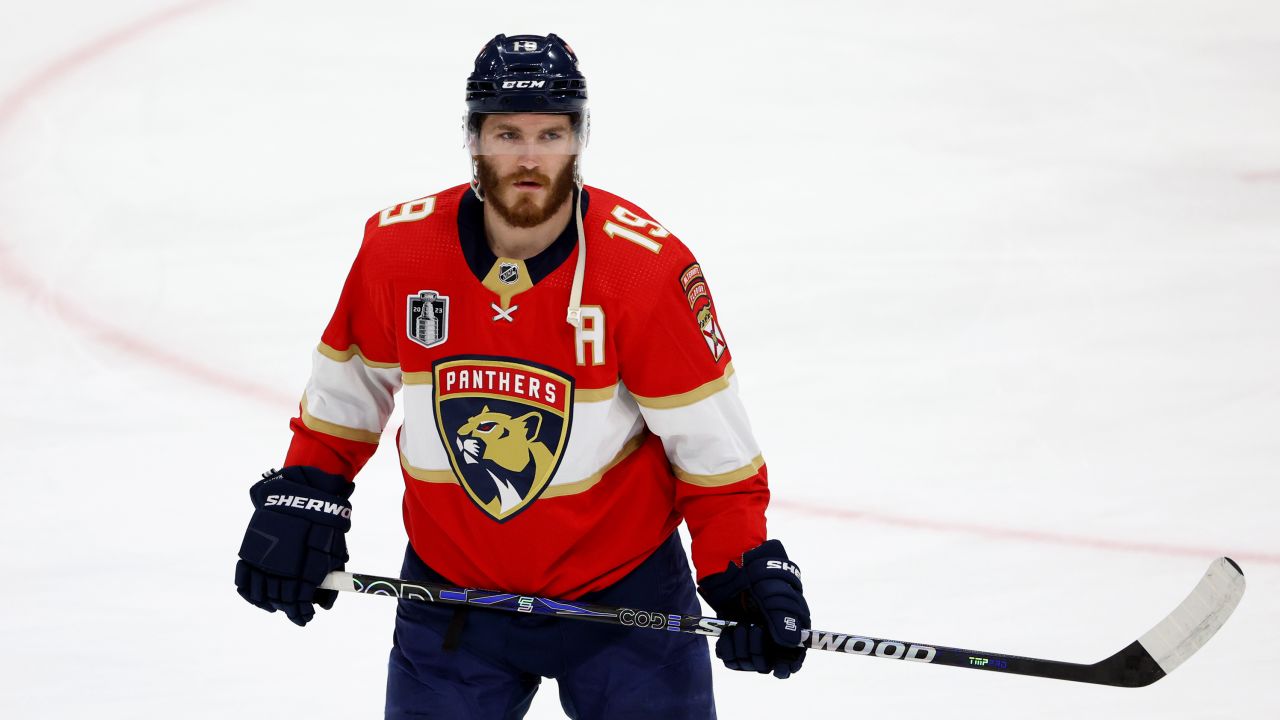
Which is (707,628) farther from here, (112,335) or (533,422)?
(112,335)

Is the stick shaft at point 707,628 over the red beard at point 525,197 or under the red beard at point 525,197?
under

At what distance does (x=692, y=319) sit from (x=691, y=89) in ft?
13.1

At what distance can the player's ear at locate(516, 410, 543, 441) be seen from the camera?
78.4 inches

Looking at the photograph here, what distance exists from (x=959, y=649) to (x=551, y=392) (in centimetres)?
71

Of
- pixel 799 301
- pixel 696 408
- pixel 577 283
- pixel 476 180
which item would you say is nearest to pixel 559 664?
pixel 696 408

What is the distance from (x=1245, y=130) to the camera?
5.57 metres

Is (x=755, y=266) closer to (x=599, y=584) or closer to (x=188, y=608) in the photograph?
(x=188, y=608)

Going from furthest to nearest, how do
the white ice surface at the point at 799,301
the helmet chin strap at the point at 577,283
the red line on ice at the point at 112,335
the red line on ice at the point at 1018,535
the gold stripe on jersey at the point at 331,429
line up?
the red line on ice at the point at 112,335
the red line on ice at the point at 1018,535
the white ice surface at the point at 799,301
the gold stripe on jersey at the point at 331,429
the helmet chin strap at the point at 577,283

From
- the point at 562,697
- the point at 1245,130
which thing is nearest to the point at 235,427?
the point at 562,697

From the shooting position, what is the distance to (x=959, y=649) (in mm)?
2205

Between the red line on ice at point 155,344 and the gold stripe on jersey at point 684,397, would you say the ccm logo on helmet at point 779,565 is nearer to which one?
the gold stripe on jersey at point 684,397

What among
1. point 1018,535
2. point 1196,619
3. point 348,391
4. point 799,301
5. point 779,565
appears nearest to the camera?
point 779,565

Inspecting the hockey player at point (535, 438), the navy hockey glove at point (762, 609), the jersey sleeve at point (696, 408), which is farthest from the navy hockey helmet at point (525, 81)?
the navy hockey glove at point (762, 609)

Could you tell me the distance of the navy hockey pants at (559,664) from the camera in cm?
208
